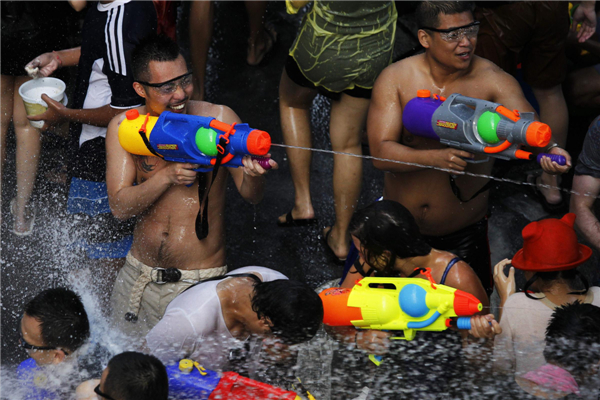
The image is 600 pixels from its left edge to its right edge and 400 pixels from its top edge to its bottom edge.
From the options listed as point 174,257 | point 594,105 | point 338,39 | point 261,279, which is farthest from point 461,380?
point 594,105

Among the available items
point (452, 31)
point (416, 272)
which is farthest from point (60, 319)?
point (452, 31)

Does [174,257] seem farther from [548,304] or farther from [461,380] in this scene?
[548,304]

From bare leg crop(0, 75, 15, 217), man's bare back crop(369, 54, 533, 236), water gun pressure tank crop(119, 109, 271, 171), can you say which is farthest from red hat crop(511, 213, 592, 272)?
bare leg crop(0, 75, 15, 217)

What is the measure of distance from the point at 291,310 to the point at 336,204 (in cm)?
181

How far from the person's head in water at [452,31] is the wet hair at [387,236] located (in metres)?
0.90

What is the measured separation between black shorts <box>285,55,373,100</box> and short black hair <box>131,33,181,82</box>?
3.44 ft

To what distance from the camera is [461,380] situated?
301cm

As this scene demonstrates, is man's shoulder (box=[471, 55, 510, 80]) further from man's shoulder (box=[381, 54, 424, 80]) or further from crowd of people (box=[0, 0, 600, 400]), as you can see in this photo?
man's shoulder (box=[381, 54, 424, 80])

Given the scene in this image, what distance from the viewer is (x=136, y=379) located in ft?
7.93

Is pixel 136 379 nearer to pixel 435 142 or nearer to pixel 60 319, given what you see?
pixel 60 319

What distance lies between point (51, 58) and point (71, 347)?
2129mm

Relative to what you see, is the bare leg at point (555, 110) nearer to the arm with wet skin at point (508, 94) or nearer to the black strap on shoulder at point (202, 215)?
the arm with wet skin at point (508, 94)

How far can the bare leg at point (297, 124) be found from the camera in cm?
459

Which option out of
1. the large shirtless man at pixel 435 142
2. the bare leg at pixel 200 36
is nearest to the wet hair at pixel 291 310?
the large shirtless man at pixel 435 142
